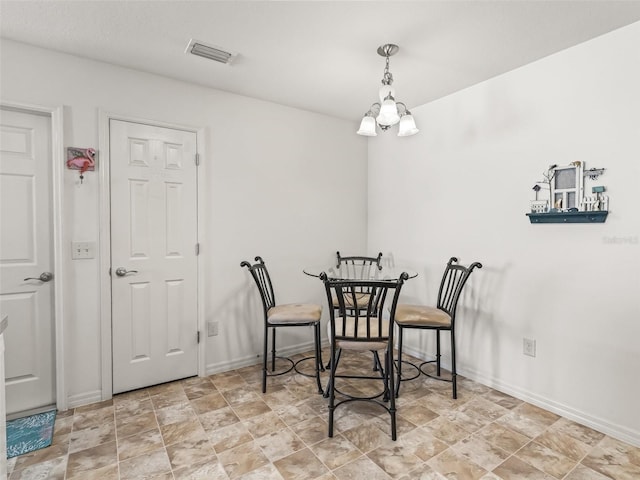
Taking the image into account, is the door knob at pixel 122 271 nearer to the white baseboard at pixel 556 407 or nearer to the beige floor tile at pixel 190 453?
the beige floor tile at pixel 190 453

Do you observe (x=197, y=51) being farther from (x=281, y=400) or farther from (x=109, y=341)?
(x=281, y=400)

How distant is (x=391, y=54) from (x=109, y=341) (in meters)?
2.88

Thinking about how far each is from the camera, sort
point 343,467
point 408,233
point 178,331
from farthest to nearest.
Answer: point 408,233 < point 178,331 < point 343,467

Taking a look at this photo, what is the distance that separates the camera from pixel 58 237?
238 centimetres

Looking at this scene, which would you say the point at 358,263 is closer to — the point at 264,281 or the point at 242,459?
the point at 264,281

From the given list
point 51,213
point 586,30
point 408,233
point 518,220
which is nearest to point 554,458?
point 518,220

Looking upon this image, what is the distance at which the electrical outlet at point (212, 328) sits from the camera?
119 inches

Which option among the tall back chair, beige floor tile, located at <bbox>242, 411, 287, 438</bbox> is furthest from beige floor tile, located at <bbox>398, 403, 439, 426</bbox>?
the tall back chair

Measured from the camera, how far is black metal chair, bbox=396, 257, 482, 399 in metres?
2.56

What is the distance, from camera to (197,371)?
2982 mm

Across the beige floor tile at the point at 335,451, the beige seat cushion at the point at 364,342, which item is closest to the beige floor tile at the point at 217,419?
the beige floor tile at the point at 335,451

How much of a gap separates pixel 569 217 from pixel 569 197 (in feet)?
0.47

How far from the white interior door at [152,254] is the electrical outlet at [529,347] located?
2605 mm

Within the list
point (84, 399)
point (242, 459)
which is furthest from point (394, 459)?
point (84, 399)
